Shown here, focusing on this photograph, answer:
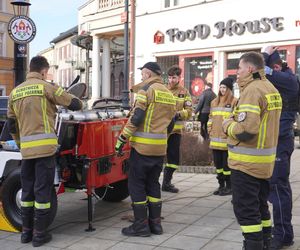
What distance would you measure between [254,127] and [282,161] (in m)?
0.91

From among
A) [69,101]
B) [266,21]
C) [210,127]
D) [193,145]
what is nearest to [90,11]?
[266,21]

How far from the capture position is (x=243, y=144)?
423 cm

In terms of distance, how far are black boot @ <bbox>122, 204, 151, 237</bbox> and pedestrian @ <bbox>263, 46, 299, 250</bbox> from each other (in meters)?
1.36

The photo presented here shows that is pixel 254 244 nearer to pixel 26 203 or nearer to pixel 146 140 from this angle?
pixel 146 140

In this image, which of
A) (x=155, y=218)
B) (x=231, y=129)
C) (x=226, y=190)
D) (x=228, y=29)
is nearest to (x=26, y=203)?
(x=155, y=218)

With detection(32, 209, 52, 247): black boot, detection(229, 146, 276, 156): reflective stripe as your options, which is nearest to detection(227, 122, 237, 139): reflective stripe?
detection(229, 146, 276, 156): reflective stripe

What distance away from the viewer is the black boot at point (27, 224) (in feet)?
17.3

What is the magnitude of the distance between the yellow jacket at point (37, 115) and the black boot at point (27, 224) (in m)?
0.59

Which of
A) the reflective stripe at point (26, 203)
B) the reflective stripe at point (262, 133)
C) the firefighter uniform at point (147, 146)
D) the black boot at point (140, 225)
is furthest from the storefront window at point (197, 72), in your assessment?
the reflective stripe at point (262, 133)

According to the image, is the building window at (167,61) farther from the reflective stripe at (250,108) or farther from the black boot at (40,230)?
the reflective stripe at (250,108)

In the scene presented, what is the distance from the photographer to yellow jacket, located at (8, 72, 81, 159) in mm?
5129

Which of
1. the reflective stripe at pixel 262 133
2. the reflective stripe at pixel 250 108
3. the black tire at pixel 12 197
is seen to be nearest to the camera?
the reflective stripe at pixel 250 108

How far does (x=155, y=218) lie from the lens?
5469 millimetres

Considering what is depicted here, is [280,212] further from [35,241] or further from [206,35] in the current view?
[206,35]
